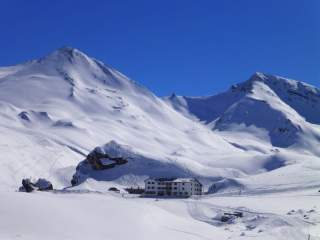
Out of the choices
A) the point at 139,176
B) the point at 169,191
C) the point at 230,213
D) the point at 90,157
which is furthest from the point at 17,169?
the point at 230,213

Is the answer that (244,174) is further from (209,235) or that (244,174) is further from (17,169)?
(209,235)

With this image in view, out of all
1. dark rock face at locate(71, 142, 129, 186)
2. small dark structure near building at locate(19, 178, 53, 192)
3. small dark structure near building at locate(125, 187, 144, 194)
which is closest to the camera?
small dark structure near building at locate(19, 178, 53, 192)

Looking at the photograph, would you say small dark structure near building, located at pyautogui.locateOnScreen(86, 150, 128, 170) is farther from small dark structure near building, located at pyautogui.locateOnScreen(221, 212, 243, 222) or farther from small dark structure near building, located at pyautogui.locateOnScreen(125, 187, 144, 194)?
small dark structure near building, located at pyautogui.locateOnScreen(221, 212, 243, 222)

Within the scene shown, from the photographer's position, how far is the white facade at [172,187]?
114125mm

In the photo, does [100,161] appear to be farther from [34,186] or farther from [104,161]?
[34,186]

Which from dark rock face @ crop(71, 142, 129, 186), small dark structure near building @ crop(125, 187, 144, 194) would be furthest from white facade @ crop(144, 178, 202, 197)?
dark rock face @ crop(71, 142, 129, 186)

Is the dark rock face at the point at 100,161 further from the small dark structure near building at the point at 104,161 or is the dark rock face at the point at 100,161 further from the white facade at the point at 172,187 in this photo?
the white facade at the point at 172,187

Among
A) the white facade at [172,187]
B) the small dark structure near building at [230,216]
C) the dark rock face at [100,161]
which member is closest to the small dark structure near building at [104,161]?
the dark rock face at [100,161]

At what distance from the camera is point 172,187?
379ft

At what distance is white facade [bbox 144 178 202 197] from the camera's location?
114m

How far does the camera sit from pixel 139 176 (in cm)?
13150

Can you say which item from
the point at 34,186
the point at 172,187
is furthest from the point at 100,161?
the point at 34,186

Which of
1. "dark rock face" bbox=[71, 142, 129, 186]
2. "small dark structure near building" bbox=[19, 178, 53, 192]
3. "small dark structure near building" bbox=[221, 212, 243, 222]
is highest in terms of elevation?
"dark rock face" bbox=[71, 142, 129, 186]

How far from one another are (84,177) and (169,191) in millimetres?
26023
